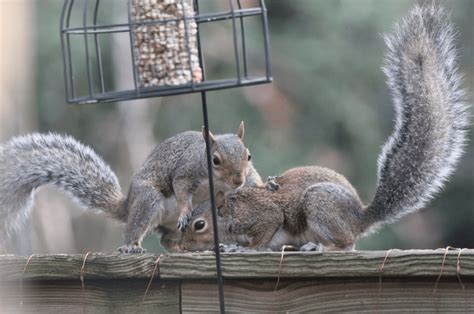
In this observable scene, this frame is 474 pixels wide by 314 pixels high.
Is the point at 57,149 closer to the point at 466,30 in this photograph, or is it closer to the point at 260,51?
the point at 260,51

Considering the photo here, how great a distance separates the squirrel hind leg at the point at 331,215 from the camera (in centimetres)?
280

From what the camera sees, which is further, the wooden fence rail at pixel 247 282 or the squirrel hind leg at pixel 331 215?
the squirrel hind leg at pixel 331 215

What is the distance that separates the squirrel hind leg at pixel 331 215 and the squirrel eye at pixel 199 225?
0.30 meters

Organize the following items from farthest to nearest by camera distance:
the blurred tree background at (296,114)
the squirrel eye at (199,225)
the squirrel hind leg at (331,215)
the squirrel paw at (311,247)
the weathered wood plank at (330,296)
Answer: the blurred tree background at (296,114) < the squirrel eye at (199,225) < the squirrel hind leg at (331,215) < the squirrel paw at (311,247) < the weathered wood plank at (330,296)

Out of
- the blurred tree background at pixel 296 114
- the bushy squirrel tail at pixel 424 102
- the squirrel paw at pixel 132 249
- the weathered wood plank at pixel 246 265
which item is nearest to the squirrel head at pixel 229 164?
the squirrel paw at pixel 132 249

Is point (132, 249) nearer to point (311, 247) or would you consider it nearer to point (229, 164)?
point (229, 164)

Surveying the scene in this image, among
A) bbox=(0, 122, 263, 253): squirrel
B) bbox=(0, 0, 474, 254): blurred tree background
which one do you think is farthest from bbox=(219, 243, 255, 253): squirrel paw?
bbox=(0, 0, 474, 254): blurred tree background

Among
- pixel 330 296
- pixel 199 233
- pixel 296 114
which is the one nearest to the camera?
pixel 330 296

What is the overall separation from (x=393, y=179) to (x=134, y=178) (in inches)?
33.0

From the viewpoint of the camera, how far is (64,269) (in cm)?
228

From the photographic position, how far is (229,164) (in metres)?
2.95

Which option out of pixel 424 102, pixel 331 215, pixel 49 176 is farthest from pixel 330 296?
pixel 49 176

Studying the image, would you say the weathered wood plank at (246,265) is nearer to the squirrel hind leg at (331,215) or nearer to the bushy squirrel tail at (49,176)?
the bushy squirrel tail at (49,176)

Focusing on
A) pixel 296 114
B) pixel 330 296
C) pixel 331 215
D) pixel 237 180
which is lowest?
pixel 330 296
